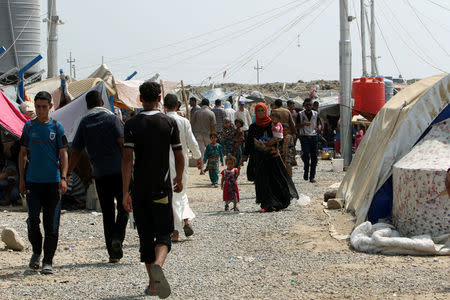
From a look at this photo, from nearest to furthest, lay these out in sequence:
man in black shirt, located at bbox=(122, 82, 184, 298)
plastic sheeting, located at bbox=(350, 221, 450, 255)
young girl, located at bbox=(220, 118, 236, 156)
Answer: man in black shirt, located at bbox=(122, 82, 184, 298), plastic sheeting, located at bbox=(350, 221, 450, 255), young girl, located at bbox=(220, 118, 236, 156)

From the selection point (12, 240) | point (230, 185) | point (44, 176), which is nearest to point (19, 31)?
point (230, 185)

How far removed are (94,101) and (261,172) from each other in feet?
13.8

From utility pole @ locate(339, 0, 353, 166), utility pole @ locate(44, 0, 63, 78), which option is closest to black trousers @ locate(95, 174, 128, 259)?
utility pole @ locate(339, 0, 353, 166)

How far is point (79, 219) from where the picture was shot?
36.2 feet

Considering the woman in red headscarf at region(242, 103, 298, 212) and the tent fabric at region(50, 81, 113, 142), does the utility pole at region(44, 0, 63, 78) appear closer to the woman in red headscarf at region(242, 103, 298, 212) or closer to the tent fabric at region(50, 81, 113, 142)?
the tent fabric at region(50, 81, 113, 142)

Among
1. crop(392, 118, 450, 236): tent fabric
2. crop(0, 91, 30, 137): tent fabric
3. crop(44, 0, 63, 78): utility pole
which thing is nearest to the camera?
crop(392, 118, 450, 236): tent fabric

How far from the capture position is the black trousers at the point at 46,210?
704 cm

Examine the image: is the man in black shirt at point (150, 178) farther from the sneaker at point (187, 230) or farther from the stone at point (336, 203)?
the stone at point (336, 203)

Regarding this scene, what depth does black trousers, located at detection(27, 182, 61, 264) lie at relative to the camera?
704 centimetres

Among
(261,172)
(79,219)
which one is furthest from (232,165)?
(79,219)

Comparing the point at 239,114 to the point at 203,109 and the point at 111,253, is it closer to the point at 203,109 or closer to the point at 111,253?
the point at 203,109

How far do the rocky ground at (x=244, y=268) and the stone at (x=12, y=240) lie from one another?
161mm

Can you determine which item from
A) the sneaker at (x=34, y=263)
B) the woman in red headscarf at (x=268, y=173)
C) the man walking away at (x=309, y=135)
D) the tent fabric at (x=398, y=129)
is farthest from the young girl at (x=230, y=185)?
→ the sneaker at (x=34, y=263)

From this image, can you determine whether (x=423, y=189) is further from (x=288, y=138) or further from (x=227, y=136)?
(x=227, y=136)
